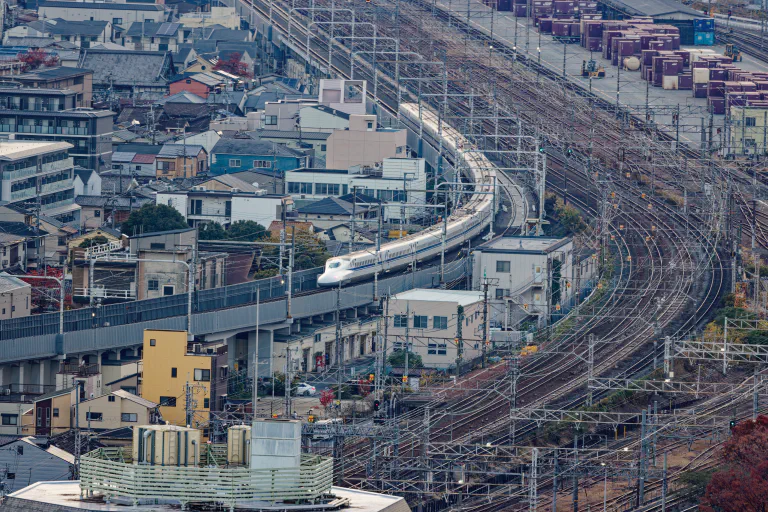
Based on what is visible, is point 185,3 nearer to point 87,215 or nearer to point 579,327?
point 87,215

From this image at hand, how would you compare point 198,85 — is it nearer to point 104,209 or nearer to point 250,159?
point 250,159

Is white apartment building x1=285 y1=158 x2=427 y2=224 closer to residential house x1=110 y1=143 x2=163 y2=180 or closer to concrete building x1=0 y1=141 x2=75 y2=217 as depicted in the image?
residential house x1=110 y1=143 x2=163 y2=180

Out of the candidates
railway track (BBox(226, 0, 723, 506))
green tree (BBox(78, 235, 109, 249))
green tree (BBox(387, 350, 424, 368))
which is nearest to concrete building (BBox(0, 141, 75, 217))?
green tree (BBox(78, 235, 109, 249))

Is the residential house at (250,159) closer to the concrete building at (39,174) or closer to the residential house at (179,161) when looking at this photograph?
the residential house at (179,161)

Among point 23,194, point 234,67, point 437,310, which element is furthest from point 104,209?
point 234,67

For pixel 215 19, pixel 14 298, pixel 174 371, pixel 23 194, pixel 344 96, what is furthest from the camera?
pixel 215 19
